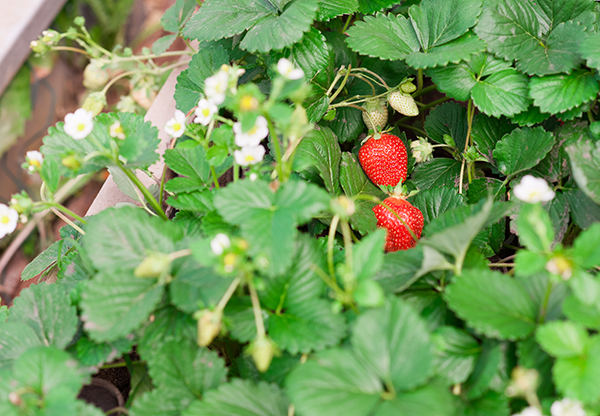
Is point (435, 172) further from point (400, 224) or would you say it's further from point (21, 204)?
point (21, 204)

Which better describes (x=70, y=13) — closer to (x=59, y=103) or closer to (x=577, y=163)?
(x=59, y=103)

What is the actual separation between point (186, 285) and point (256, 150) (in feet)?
0.58

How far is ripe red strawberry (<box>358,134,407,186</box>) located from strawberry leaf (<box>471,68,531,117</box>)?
15cm

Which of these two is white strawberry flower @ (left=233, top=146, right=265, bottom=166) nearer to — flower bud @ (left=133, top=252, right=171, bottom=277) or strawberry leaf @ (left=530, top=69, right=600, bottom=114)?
flower bud @ (left=133, top=252, right=171, bottom=277)

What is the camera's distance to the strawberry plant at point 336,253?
0.41 meters

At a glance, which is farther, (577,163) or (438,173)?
(438,173)

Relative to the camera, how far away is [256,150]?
1.71 feet

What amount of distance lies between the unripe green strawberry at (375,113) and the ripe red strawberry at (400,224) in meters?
0.19

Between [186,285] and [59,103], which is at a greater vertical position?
[59,103]

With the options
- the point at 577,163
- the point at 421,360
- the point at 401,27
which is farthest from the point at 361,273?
the point at 401,27

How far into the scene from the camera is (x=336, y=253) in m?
0.58

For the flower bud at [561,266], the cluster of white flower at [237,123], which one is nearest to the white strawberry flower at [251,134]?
the cluster of white flower at [237,123]

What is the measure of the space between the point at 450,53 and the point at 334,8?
22cm

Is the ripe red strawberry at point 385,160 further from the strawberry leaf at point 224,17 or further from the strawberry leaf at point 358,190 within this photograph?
the strawberry leaf at point 224,17
